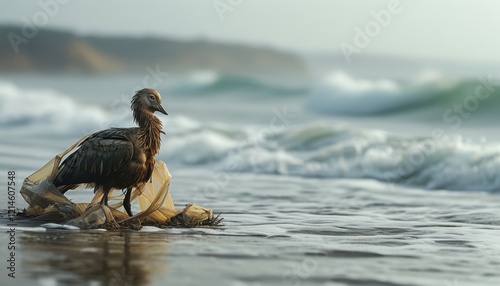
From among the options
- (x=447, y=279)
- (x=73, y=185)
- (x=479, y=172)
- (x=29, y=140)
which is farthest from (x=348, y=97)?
(x=447, y=279)

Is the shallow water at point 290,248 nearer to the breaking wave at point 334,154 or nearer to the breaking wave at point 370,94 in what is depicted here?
the breaking wave at point 334,154

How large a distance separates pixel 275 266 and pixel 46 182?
2.95 meters

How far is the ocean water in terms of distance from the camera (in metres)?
7.16

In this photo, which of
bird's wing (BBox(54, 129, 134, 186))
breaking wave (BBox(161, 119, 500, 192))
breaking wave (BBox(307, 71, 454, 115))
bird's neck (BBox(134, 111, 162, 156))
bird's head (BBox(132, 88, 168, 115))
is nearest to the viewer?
bird's wing (BBox(54, 129, 134, 186))

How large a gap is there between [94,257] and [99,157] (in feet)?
6.08

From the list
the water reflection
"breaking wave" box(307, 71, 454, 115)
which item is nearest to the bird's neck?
the water reflection

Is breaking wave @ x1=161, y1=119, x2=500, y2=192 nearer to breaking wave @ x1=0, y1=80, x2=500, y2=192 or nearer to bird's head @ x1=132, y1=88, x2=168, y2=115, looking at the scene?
breaking wave @ x1=0, y1=80, x2=500, y2=192

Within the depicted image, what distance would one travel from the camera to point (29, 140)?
72.1 feet

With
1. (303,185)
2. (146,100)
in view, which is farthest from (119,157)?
(303,185)

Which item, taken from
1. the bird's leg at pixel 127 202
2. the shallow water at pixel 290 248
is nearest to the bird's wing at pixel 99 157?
the bird's leg at pixel 127 202

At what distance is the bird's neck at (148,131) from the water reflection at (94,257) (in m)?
0.87

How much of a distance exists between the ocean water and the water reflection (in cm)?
2

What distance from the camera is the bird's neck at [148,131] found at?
9.09 metres

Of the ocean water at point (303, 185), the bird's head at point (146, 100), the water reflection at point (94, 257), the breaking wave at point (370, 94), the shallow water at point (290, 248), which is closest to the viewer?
the water reflection at point (94, 257)
